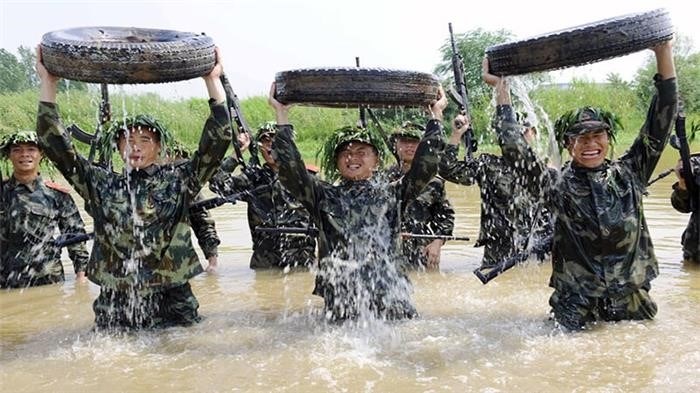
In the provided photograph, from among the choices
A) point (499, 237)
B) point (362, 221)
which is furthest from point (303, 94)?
point (499, 237)

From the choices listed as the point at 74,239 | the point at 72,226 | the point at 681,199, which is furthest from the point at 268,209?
the point at 681,199

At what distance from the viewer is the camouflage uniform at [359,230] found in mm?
4801

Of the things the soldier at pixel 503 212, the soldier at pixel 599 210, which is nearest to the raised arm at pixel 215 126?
the soldier at pixel 599 210

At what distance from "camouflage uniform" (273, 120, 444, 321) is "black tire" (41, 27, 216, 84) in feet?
2.41

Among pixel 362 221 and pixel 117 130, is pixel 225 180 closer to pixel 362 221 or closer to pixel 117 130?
pixel 117 130

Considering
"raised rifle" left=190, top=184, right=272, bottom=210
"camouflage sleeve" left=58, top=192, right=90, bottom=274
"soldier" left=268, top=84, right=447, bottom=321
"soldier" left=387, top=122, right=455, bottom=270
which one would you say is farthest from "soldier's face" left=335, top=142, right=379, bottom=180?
"camouflage sleeve" left=58, top=192, right=90, bottom=274

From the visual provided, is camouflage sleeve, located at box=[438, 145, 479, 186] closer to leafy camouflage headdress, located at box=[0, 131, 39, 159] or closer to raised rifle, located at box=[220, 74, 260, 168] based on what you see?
raised rifle, located at box=[220, 74, 260, 168]

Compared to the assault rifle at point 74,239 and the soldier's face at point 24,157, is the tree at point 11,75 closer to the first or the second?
the soldier's face at point 24,157

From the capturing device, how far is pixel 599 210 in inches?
184

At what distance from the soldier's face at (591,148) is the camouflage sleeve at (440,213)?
267cm

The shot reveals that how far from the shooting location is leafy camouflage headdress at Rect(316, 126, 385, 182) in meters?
5.05

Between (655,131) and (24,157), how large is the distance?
5637mm

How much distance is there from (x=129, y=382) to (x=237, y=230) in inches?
276

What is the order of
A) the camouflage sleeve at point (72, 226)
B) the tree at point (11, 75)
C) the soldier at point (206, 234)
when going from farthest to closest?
the tree at point (11, 75) < the soldier at point (206, 234) < the camouflage sleeve at point (72, 226)
